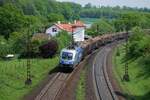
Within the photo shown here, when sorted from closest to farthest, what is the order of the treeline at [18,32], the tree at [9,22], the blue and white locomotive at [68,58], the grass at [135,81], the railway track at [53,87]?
the railway track at [53,87], the grass at [135,81], the blue and white locomotive at [68,58], the treeline at [18,32], the tree at [9,22]

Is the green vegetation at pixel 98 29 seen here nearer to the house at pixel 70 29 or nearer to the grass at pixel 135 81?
the house at pixel 70 29

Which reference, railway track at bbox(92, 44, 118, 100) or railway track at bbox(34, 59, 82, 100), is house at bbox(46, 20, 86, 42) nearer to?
railway track at bbox(92, 44, 118, 100)

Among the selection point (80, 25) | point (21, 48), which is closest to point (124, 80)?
point (21, 48)

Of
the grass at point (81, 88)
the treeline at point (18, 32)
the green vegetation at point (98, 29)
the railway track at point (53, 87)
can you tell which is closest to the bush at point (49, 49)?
the treeline at point (18, 32)

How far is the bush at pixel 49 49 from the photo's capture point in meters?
67.8

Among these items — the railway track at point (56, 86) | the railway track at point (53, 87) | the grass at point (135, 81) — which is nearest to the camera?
the railway track at point (53, 87)

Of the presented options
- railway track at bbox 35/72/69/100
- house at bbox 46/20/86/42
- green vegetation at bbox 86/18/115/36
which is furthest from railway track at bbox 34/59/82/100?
green vegetation at bbox 86/18/115/36

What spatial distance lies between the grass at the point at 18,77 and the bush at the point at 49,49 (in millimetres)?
5822

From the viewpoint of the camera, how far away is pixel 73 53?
56.0 metres

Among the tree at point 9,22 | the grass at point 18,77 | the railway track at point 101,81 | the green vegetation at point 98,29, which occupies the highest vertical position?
the tree at point 9,22

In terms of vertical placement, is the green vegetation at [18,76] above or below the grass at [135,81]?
above

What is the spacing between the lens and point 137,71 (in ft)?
187

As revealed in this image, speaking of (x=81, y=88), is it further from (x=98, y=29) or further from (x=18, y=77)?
(x=98, y=29)

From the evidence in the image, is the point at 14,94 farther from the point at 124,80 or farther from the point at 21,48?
the point at 21,48
